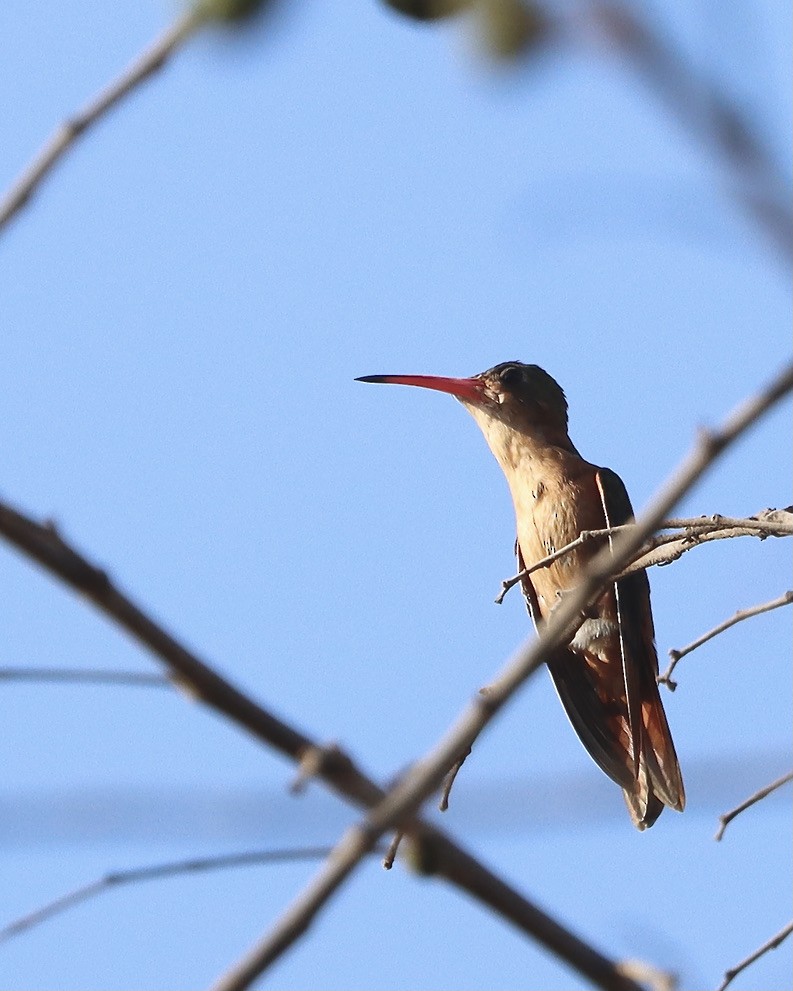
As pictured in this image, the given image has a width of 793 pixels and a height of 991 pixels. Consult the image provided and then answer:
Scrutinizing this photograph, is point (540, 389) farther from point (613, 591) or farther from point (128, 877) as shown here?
point (128, 877)

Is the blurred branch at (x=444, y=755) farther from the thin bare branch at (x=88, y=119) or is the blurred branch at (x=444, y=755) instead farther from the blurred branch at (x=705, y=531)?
the blurred branch at (x=705, y=531)

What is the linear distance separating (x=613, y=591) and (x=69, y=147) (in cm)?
589

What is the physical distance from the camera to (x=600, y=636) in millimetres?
7531

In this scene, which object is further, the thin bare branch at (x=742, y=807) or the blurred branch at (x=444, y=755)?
the thin bare branch at (x=742, y=807)

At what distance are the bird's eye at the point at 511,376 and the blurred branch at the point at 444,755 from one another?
25.0 ft

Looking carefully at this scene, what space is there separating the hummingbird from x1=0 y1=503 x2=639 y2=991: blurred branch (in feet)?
19.0

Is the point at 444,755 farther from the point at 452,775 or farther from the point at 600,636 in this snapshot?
the point at 600,636

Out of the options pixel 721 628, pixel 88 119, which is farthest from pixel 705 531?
pixel 88 119

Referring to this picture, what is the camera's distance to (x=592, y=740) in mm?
7305

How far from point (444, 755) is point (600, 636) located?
6.50m

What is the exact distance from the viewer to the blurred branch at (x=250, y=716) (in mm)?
1126

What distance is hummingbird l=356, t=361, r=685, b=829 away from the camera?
23.3 ft

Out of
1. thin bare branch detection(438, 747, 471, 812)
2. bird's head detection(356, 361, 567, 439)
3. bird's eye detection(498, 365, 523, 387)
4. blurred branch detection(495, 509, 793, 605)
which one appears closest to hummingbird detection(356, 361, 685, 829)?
bird's head detection(356, 361, 567, 439)

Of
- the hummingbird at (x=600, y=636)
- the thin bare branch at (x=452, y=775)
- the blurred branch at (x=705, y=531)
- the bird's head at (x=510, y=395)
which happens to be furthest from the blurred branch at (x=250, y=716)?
the bird's head at (x=510, y=395)
